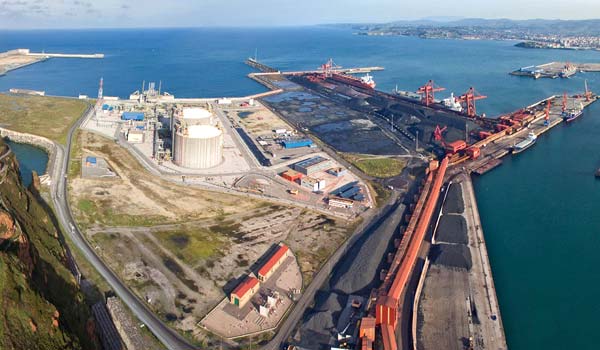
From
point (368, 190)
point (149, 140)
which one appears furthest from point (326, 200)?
point (149, 140)

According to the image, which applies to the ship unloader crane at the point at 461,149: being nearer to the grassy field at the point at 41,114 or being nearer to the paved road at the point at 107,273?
the paved road at the point at 107,273

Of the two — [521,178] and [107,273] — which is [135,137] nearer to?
[107,273]

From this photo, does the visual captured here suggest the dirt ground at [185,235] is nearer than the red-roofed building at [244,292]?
No

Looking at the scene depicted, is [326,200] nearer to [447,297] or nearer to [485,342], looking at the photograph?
[447,297]

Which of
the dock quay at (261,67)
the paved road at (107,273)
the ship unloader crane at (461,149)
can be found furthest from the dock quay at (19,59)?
the ship unloader crane at (461,149)

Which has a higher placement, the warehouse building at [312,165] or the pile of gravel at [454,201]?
the warehouse building at [312,165]

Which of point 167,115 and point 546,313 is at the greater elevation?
point 167,115

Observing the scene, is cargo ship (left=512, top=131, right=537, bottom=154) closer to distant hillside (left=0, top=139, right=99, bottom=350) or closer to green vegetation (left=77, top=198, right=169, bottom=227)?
green vegetation (left=77, top=198, right=169, bottom=227)
